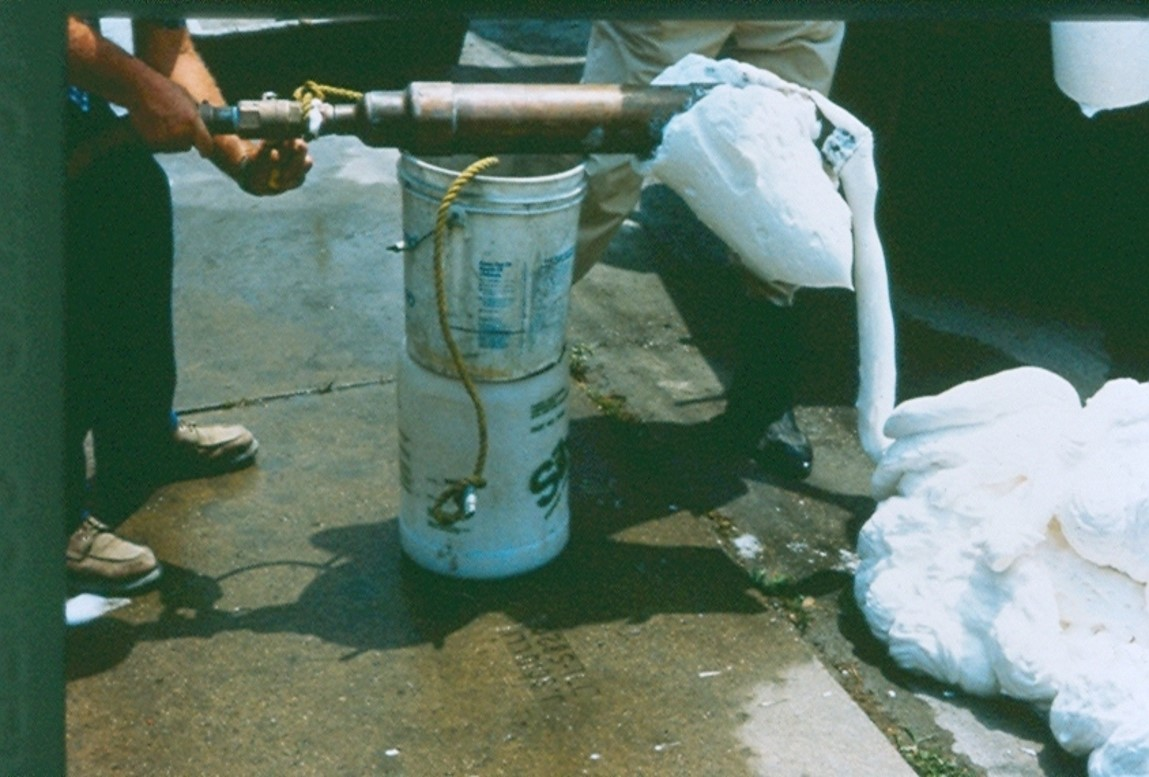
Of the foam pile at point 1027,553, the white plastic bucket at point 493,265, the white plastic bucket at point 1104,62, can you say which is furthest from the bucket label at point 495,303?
the white plastic bucket at point 1104,62

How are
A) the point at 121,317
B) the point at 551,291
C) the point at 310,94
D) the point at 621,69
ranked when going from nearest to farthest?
the point at 310,94, the point at 551,291, the point at 121,317, the point at 621,69

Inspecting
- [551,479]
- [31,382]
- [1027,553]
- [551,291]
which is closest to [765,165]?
[551,291]

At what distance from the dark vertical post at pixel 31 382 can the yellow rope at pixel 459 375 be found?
2.27m

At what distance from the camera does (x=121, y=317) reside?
3383 millimetres

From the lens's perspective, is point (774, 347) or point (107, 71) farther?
point (774, 347)

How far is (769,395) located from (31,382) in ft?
11.4

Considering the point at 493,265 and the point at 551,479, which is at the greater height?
the point at 493,265

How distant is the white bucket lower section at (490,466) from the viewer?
3234 mm

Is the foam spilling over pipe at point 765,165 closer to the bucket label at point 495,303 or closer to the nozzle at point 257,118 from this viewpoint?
the bucket label at point 495,303

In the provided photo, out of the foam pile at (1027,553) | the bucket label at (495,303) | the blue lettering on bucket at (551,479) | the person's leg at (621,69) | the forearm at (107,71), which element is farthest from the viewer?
the person's leg at (621,69)

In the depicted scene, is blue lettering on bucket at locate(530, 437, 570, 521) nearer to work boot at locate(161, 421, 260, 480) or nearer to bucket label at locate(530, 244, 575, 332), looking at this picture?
bucket label at locate(530, 244, 575, 332)

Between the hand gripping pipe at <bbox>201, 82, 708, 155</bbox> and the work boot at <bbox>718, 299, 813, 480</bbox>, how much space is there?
107 centimetres

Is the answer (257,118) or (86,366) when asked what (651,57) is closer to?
(257,118)

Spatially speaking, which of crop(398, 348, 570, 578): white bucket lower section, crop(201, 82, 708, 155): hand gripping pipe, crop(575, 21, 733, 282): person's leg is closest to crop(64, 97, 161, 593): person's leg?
crop(201, 82, 708, 155): hand gripping pipe
